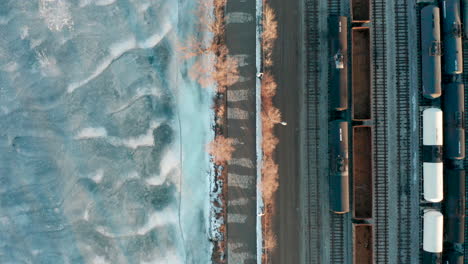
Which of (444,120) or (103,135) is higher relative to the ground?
(444,120)

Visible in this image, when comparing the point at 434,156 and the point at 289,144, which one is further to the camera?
the point at 289,144

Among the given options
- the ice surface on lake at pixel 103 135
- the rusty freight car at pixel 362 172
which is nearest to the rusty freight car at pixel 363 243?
the rusty freight car at pixel 362 172

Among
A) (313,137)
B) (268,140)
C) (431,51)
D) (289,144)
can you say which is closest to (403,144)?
(313,137)

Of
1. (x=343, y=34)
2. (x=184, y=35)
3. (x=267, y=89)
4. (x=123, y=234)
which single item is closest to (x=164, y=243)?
(x=123, y=234)

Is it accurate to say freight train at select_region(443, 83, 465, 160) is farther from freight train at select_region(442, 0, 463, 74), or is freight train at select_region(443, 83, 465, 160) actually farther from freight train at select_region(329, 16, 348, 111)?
→ freight train at select_region(329, 16, 348, 111)

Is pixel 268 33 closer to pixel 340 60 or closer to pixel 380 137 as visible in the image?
pixel 340 60

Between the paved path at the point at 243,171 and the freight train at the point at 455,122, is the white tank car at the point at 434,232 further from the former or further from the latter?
the paved path at the point at 243,171

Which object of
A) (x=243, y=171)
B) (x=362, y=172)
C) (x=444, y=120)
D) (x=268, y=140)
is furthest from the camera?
(x=243, y=171)

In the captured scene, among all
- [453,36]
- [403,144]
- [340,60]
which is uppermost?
[453,36]
